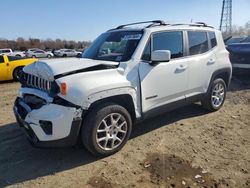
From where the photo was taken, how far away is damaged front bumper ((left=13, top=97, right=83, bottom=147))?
345 cm

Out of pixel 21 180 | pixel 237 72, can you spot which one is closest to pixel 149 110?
pixel 21 180

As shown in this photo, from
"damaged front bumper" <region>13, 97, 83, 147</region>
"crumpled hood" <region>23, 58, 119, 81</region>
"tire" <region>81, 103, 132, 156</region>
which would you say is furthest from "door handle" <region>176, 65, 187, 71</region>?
"damaged front bumper" <region>13, 97, 83, 147</region>

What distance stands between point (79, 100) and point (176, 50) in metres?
2.22

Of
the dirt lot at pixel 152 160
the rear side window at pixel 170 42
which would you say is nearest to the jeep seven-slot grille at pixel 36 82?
the dirt lot at pixel 152 160

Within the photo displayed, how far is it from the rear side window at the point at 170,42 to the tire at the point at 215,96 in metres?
1.30

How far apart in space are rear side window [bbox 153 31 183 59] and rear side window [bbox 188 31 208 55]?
29cm

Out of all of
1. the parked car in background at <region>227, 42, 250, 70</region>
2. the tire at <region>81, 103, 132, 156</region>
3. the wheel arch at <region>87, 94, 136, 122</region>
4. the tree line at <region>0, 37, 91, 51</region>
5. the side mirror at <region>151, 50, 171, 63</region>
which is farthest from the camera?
the tree line at <region>0, 37, 91, 51</region>

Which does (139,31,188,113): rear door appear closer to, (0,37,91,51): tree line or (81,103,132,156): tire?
(81,103,132,156): tire

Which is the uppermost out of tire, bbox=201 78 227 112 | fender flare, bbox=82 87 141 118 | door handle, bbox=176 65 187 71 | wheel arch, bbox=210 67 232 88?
door handle, bbox=176 65 187 71

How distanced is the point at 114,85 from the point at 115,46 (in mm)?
1096

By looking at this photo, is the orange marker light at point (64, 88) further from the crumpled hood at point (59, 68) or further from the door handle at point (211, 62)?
the door handle at point (211, 62)

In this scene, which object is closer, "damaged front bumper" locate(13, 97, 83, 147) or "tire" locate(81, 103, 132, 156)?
"damaged front bumper" locate(13, 97, 83, 147)

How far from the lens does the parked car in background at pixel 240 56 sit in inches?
333

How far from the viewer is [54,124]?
135 inches
